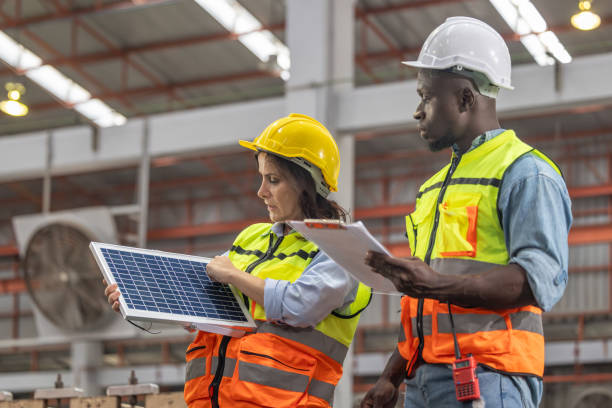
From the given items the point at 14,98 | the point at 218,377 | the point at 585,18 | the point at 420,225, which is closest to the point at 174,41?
the point at 14,98

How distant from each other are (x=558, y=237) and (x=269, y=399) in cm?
118

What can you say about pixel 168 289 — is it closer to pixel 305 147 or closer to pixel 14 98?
pixel 305 147

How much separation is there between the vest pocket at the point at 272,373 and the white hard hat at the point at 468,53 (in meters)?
1.09

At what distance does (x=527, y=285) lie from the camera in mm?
2447

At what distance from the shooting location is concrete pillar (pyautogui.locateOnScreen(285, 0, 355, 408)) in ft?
32.4

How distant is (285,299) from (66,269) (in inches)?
367

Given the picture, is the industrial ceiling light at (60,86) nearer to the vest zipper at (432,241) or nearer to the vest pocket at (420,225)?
the vest pocket at (420,225)

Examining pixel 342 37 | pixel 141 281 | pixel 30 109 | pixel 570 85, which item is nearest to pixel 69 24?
pixel 30 109

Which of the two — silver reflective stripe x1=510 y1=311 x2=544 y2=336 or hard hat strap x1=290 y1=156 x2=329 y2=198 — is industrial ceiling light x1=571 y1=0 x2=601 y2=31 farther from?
silver reflective stripe x1=510 y1=311 x2=544 y2=336

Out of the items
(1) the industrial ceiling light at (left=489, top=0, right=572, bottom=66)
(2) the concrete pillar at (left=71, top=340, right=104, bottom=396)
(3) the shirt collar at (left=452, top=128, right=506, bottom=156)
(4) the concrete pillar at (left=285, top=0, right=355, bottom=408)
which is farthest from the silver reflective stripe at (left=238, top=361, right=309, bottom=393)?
(1) the industrial ceiling light at (left=489, top=0, right=572, bottom=66)

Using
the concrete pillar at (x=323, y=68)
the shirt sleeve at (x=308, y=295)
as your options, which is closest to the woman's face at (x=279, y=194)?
the shirt sleeve at (x=308, y=295)

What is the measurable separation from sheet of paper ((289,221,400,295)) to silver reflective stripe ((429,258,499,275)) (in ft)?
0.68

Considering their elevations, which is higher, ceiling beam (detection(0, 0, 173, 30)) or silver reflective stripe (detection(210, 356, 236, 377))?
ceiling beam (detection(0, 0, 173, 30))

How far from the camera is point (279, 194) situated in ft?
11.4
